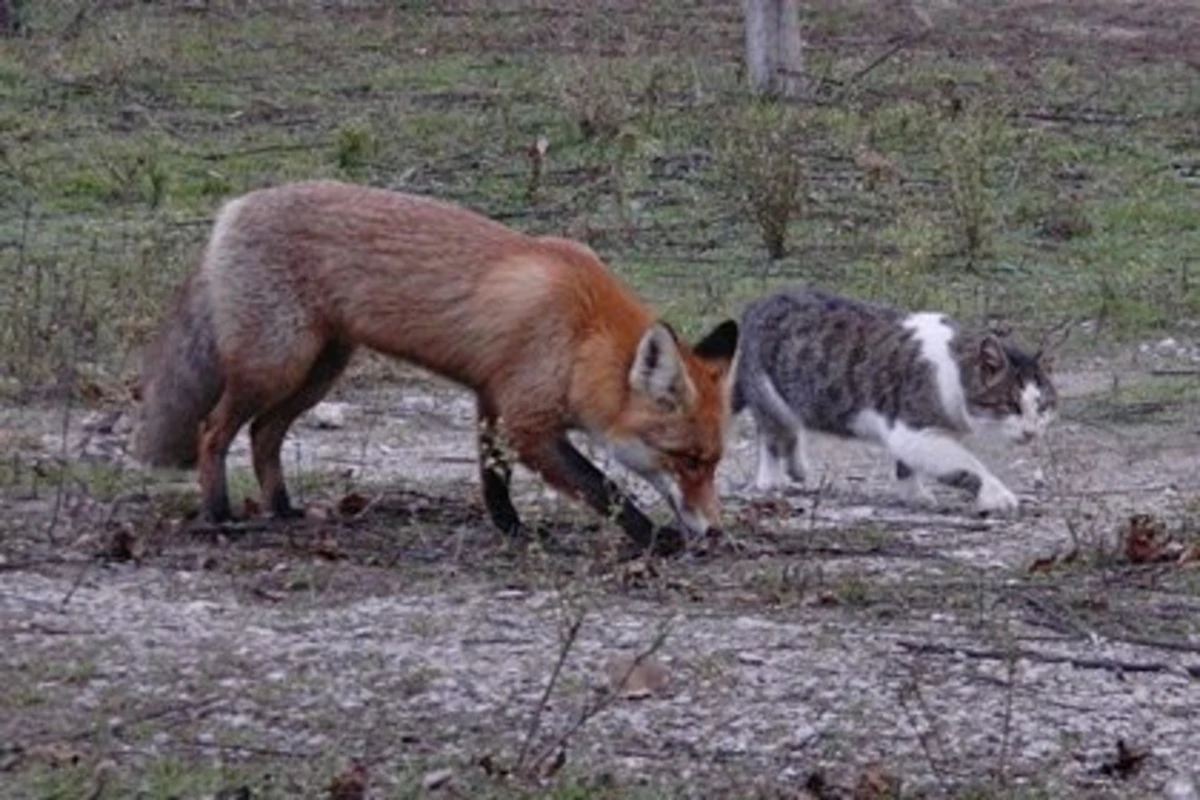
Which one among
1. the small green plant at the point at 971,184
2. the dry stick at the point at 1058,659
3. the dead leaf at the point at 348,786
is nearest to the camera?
the dead leaf at the point at 348,786

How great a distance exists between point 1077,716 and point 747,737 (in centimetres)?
81

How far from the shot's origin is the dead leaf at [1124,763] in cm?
655

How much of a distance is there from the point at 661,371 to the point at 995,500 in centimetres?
198

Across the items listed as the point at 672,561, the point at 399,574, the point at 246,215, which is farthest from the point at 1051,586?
the point at 246,215

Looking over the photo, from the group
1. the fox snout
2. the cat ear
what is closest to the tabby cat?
the cat ear

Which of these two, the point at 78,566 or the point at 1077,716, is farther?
the point at 78,566

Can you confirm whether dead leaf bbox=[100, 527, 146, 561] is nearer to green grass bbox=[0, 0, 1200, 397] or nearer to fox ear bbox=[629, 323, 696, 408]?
fox ear bbox=[629, 323, 696, 408]

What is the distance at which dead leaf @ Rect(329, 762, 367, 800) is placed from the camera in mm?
6230

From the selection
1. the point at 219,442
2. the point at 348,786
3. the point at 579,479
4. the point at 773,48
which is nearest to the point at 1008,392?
the point at 579,479

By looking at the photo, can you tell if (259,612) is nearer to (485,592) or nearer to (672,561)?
(485,592)

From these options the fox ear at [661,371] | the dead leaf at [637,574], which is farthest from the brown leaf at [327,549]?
the fox ear at [661,371]

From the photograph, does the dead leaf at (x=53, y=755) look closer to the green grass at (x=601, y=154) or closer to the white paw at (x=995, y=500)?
the white paw at (x=995, y=500)

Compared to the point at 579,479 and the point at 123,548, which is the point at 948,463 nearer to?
the point at 579,479

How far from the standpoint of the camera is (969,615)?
7.80m
